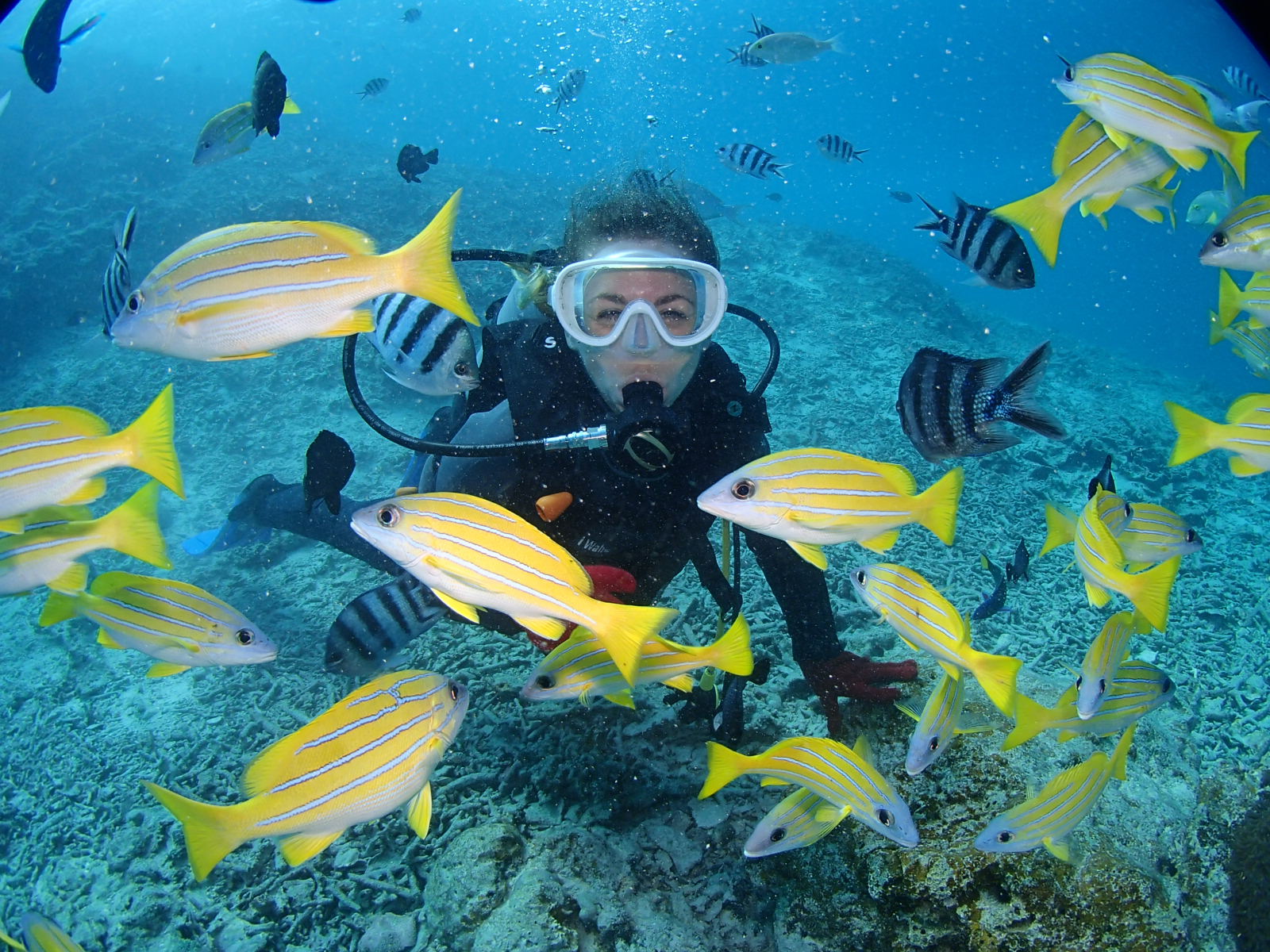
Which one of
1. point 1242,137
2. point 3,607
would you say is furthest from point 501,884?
point 3,607

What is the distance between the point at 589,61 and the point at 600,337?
116 metres

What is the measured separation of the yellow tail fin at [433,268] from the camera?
1536mm

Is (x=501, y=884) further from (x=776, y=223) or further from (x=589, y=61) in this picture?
(x=589, y=61)

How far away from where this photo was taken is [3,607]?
700 cm

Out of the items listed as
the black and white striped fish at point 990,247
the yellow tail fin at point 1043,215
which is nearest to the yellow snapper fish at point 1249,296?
the black and white striped fish at point 990,247

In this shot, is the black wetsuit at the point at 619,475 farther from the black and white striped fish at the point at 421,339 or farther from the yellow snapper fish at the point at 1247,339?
the yellow snapper fish at the point at 1247,339

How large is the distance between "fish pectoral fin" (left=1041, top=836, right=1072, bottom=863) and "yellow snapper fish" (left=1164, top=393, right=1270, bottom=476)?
1.56 metres

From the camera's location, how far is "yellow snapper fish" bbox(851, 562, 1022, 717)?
203 centimetres

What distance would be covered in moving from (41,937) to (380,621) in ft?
5.09

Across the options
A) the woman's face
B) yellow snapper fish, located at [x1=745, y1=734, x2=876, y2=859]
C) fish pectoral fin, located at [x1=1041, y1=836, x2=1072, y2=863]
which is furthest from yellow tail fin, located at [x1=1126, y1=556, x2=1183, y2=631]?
the woman's face

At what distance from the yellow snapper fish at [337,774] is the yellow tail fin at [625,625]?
0.78m

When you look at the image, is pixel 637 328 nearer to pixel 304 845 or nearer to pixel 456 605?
pixel 456 605

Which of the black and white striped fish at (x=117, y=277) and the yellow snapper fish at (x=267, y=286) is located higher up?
the yellow snapper fish at (x=267, y=286)

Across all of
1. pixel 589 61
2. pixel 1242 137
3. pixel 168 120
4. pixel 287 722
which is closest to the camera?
pixel 1242 137
